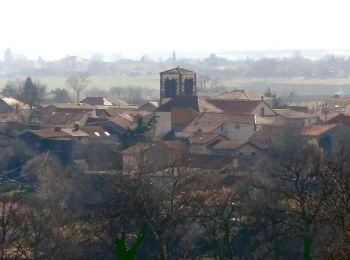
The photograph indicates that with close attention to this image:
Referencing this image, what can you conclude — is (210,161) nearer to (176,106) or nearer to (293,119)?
(293,119)

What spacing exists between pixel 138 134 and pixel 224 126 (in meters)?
4.20

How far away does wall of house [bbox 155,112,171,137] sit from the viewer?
31.9 meters

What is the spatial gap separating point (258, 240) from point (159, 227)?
2.09 m

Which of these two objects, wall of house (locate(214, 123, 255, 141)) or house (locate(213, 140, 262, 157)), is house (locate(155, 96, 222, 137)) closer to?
wall of house (locate(214, 123, 255, 141))

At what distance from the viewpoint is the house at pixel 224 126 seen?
31062mm

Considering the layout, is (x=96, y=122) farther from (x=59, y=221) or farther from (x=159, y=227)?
(x=159, y=227)

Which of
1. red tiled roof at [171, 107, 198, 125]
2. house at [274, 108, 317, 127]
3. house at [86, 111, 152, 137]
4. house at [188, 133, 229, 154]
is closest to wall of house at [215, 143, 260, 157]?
house at [188, 133, 229, 154]

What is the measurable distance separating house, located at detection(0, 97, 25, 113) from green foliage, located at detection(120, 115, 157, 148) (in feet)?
40.3

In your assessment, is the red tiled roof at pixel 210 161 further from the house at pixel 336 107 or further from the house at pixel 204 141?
the house at pixel 336 107

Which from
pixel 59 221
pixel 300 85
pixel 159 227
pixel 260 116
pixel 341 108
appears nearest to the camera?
pixel 159 227

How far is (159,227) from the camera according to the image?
12.6m

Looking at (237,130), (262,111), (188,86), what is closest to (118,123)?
(237,130)

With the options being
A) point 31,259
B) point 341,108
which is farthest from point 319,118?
point 31,259

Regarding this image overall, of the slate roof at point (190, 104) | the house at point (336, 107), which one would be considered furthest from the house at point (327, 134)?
the house at point (336, 107)
